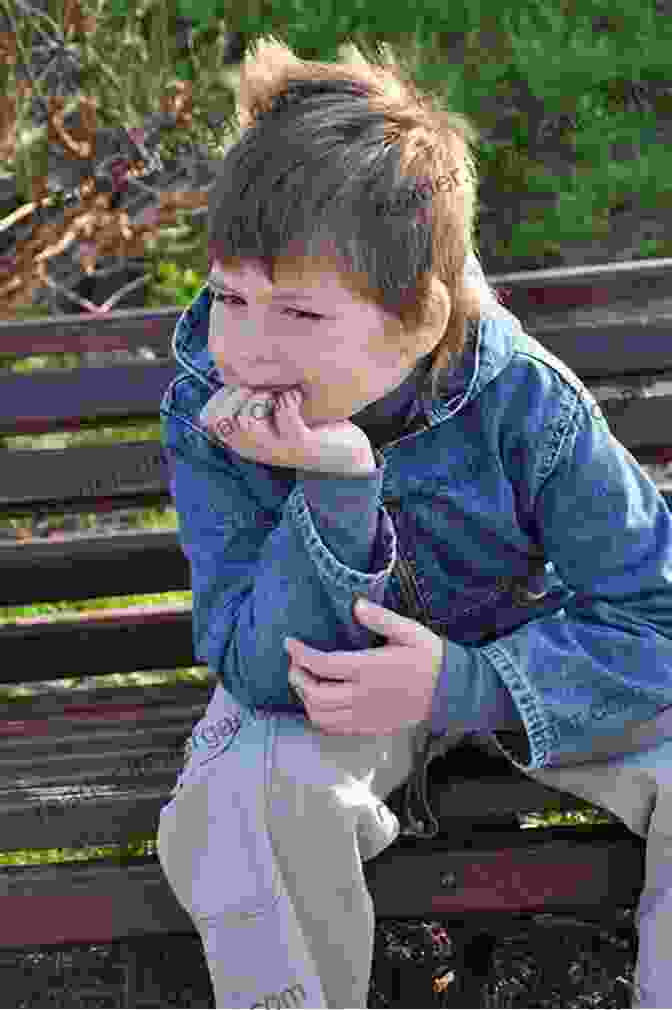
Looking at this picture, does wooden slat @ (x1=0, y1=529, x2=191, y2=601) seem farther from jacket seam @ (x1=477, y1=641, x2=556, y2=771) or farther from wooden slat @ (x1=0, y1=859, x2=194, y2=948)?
jacket seam @ (x1=477, y1=641, x2=556, y2=771)

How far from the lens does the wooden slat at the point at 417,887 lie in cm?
240

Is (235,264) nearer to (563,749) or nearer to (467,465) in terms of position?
(467,465)

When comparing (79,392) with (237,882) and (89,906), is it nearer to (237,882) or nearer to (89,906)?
(89,906)

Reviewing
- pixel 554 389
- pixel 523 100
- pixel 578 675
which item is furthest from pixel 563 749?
pixel 523 100

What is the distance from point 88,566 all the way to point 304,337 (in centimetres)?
119

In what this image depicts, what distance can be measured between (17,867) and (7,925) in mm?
83

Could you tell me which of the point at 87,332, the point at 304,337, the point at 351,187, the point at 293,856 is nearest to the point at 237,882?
the point at 293,856

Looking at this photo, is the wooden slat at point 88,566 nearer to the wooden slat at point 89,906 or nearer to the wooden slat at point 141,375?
the wooden slat at point 141,375

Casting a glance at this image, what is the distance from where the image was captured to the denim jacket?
7.54 ft

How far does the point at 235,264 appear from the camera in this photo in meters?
2.15

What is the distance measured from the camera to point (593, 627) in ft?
7.64

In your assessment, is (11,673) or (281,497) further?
(11,673)

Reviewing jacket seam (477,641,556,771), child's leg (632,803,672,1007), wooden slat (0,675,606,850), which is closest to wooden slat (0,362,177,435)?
wooden slat (0,675,606,850)

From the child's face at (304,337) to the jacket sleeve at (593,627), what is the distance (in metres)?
0.29
